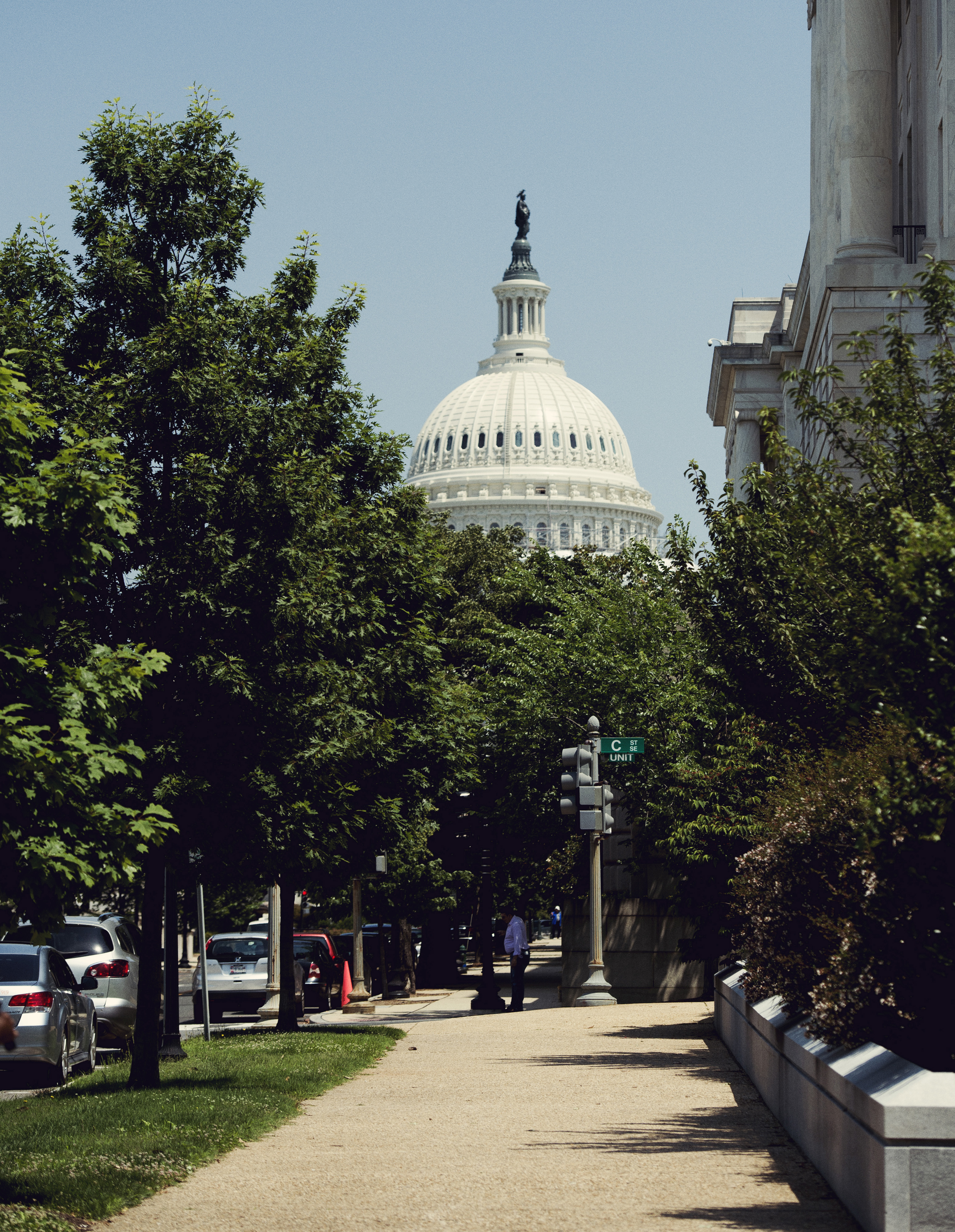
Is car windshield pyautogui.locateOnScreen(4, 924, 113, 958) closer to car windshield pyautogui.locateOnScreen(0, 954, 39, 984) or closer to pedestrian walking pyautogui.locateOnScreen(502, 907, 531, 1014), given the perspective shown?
car windshield pyautogui.locateOnScreen(0, 954, 39, 984)

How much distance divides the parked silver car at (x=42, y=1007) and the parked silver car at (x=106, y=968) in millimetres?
2719

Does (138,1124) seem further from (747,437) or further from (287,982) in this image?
(747,437)

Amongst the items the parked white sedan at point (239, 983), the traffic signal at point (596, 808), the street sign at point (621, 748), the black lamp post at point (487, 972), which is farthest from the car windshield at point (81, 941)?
the parked white sedan at point (239, 983)

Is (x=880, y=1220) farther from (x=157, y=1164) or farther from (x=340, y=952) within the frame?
(x=340, y=952)

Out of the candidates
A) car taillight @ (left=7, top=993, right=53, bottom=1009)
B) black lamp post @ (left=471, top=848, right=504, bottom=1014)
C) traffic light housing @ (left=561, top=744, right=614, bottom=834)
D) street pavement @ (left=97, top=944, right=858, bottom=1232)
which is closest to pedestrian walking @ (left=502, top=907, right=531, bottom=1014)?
black lamp post @ (left=471, top=848, right=504, bottom=1014)

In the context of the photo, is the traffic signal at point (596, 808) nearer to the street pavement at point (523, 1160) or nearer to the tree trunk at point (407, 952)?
the street pavement at point (523, 1160)

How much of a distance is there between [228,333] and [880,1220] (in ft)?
31.4

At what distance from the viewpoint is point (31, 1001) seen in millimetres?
16328

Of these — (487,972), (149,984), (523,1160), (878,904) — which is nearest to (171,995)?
(149,984)

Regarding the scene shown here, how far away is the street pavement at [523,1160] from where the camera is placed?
8.18 meters

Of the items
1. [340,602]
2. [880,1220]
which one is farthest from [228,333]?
[880,1220]

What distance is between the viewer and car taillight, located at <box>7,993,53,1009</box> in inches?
639

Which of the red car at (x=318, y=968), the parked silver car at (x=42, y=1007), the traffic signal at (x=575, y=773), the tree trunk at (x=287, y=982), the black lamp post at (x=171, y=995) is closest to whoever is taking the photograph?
the parked silver car at (x=42, y=1007)

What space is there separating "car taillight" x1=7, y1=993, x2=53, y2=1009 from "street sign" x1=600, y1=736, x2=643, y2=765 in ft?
36.9
